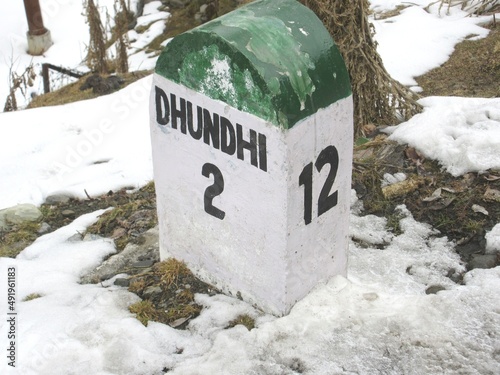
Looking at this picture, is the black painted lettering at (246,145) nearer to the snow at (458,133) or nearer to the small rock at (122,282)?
Answer: the small rock at (122,282)

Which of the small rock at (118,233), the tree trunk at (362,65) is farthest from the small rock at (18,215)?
the tree trunk at (362,65)

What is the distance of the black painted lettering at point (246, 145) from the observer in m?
3.05

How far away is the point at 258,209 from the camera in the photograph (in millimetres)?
3176

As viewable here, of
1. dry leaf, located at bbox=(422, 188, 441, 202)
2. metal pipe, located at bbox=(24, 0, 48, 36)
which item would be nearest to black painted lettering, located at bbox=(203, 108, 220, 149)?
dry leaf, located at bbox=(422, 188, 441, 202)

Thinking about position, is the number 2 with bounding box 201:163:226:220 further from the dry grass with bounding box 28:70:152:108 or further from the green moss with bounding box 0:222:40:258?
the dry grass with bounding box 28:70:152:108

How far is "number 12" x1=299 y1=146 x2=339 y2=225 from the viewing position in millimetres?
3094

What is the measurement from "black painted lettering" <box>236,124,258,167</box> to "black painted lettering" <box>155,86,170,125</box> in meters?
0.45

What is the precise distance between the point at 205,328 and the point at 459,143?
215 cm

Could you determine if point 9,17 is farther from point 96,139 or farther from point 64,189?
point 64,189

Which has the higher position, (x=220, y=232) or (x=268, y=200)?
(x=268, y=200)

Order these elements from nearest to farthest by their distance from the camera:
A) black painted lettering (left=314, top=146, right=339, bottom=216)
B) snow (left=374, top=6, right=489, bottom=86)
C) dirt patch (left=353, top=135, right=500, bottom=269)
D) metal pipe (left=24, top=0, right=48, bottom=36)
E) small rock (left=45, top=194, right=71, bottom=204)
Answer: black painted lettering (left=314, top=146, right=339, bottom=216) → dirt patch (left=353, top=135, right=500, bottom=269) → small rock (left=45, top=194, right=71, bottom=204) → snow (left=374, top=6, right=489, bottom=86) → metal pipe (left=24, top=0, right=48, bottom=36)

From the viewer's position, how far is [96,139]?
6340 millimetres

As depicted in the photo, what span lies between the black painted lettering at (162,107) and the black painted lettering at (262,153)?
586 mm

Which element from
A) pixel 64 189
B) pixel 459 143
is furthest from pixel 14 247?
pixel 459 143
